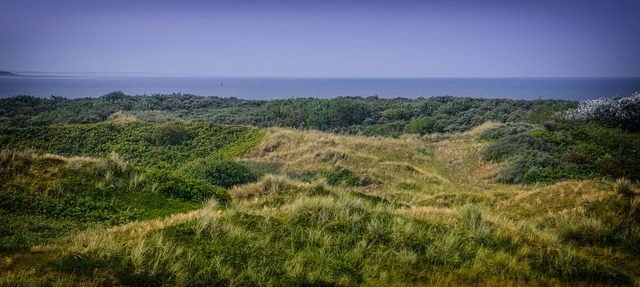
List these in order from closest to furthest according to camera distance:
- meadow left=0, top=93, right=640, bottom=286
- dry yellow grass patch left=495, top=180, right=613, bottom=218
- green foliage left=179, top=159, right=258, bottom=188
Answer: meadow left=0, top=93, right=640, bottom=286 → dry yellow grass patch left=495, top=180, right=613, bottom=218 → green foliage left=179, top=159, right=258, bottom=188

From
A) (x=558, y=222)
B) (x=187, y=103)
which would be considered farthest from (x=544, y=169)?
(x=187, y=103)

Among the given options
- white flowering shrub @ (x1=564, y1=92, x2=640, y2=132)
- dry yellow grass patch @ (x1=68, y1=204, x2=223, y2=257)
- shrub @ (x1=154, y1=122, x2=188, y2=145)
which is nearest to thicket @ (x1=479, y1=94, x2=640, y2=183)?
white flowering shrub @ (x1=564, y1=92, x2=640, y2=132)

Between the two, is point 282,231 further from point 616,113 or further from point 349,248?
point 616,113

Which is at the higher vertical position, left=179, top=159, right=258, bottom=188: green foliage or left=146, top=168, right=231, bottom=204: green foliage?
left=146, top=168, right=231, bottom=204: green foliage

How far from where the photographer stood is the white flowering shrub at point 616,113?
32.8 meters

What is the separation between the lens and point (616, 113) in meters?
33.3

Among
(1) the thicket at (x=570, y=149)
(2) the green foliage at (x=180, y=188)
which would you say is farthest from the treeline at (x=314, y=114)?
(2) the green foliage at (x=180, y=188)

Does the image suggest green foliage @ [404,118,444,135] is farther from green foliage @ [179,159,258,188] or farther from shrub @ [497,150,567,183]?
green foliage @ [179,159,258,188]

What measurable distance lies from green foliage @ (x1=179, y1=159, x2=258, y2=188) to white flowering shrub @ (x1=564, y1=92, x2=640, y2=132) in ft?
97.1

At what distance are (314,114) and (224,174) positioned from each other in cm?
2961

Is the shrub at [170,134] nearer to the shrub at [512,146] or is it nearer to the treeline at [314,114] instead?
the treeline at [314,114]

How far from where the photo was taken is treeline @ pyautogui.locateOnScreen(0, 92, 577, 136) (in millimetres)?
39219

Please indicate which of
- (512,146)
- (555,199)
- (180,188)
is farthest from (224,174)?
(512,146)

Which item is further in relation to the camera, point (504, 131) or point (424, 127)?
point (424, 127)
